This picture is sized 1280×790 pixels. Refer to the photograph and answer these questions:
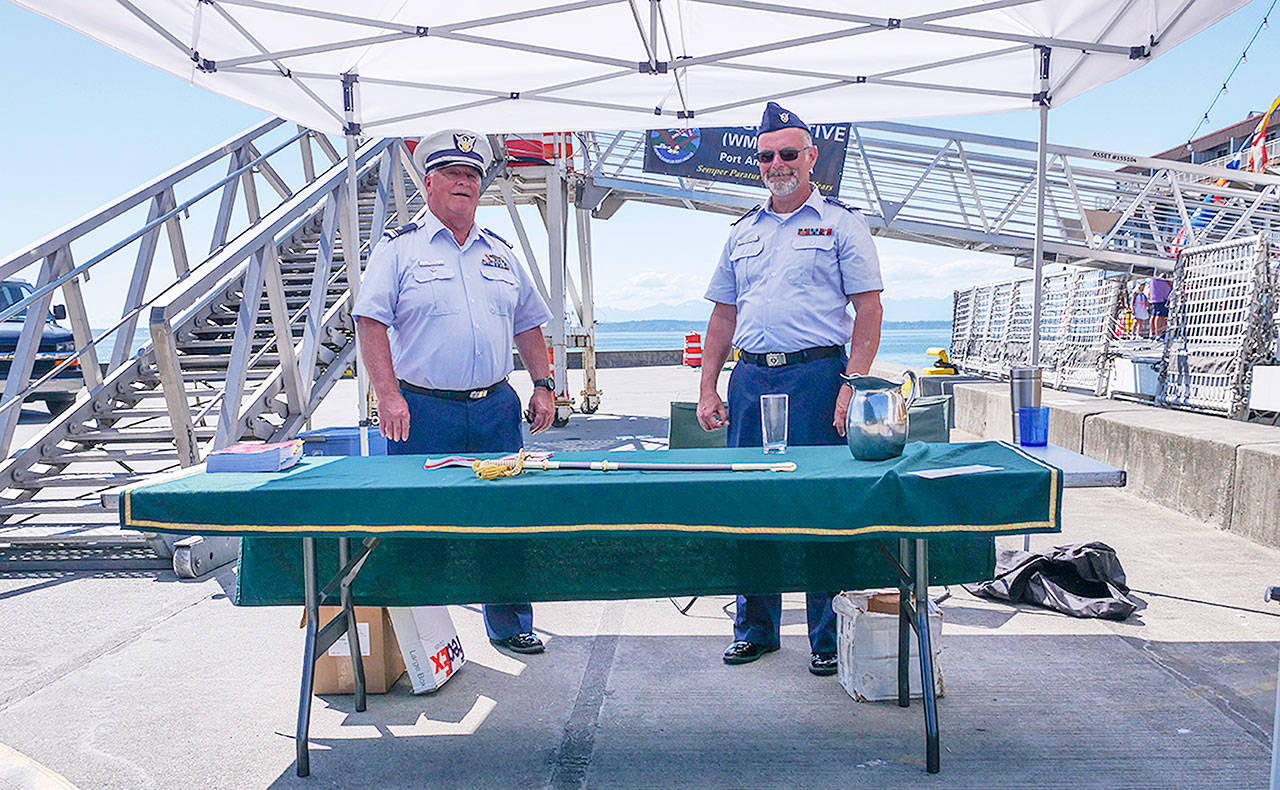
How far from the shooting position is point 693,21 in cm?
434

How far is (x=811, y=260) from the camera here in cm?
330

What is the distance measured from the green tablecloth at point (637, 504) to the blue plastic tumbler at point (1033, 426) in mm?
569

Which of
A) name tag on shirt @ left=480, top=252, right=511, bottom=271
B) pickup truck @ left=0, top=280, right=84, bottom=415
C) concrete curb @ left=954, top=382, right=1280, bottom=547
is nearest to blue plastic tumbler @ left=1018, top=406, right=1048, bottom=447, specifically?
name tag on shirt @ left=480, top=252, right=511, bottom=271

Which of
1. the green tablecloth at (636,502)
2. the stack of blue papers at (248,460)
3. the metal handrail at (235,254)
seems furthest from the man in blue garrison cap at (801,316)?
the metal handrail at (235,254)

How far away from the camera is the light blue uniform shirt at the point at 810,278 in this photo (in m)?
3.30

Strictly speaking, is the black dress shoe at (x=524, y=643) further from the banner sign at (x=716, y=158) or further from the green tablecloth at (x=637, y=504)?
the banner sign at (x=716, y=158)

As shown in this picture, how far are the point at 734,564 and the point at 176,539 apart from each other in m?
3.19

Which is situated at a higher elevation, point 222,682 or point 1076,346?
point 1076,346

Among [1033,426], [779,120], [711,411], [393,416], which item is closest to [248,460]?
[393,416]

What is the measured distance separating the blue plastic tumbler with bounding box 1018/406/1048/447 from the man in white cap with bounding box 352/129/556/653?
1.82 meters

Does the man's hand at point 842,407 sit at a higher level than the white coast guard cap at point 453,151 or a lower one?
lower

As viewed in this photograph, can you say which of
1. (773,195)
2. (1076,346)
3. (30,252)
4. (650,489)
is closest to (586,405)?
(1076,346)

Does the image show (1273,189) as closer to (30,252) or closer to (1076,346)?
(1076,346)

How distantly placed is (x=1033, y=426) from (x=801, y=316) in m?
0.86
